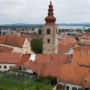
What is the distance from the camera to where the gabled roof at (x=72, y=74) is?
110ft

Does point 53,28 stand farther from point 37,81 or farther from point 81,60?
point 37,81

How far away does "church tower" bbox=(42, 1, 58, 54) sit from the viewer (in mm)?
50188

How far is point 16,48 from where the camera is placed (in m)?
62.1

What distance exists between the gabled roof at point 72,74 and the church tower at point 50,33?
15944 mm

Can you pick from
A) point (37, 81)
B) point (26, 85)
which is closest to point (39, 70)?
point (37, 81)

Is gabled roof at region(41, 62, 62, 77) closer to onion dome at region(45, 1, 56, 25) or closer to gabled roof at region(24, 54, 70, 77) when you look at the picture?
gabled roof at region(24, 54, 70, 77)

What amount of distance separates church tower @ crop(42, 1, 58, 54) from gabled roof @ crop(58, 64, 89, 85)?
1594 centimetres

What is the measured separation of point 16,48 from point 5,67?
14.3 m

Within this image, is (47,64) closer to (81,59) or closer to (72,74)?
(81,59)

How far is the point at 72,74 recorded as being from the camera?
34.5 meters

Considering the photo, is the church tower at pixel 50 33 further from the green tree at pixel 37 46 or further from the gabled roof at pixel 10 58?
the green tree at pixel 37 46

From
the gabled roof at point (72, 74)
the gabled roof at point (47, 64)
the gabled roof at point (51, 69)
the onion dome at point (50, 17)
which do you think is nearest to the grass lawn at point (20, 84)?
the gabled roof at point (51, 69)

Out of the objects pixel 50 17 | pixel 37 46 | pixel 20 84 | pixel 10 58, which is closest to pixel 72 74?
pixel 20 84

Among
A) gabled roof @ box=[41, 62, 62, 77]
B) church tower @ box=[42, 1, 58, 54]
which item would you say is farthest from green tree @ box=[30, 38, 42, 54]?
gabled roof @ box=[41, 62, 62, 77]
